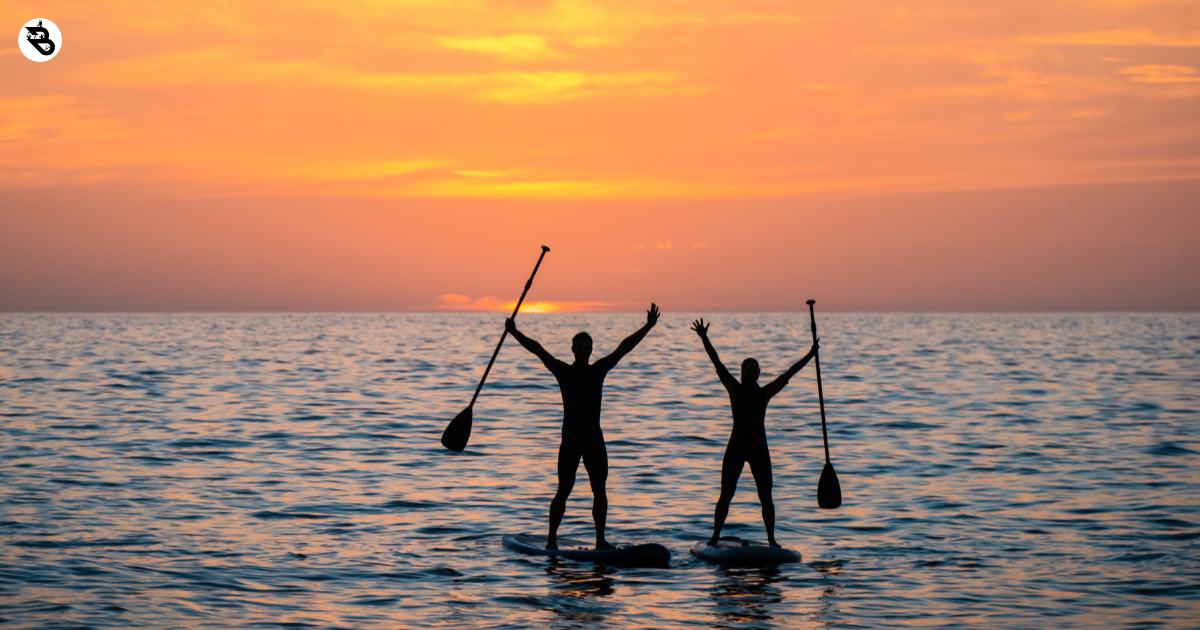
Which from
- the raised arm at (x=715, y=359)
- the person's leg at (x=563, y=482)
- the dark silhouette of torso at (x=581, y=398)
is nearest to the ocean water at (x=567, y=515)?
the person's leg at (x=563, y=482)

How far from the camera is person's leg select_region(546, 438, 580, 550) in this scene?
12203 mm

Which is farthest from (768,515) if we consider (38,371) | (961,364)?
(961,364)

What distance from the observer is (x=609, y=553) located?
1194 centimetres

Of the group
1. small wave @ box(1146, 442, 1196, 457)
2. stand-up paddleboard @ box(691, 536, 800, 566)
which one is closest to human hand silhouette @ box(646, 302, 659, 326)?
stand-up paddleboard @ box(691, 536, 800, 566)

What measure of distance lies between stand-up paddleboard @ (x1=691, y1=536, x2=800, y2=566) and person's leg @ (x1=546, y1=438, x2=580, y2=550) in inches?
61.0

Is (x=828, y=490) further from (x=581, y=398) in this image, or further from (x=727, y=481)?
(x=581, y=398)

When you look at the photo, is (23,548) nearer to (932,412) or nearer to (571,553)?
(571,553)

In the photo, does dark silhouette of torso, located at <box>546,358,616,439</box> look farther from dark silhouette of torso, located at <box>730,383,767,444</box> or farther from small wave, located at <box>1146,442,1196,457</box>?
Answer: small wave, located at <box>1146,442,1196,457</box>

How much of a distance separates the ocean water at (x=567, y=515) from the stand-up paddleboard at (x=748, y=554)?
0.61 ft

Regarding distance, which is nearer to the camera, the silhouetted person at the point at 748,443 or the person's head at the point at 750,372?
the person's head at the point at 750,372

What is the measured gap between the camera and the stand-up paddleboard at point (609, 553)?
11.9 metres

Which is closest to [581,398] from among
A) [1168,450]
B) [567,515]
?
[567,515]

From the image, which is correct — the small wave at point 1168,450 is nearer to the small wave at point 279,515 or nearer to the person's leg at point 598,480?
the person's leg at point 598,480

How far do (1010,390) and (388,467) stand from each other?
78.2 ft
